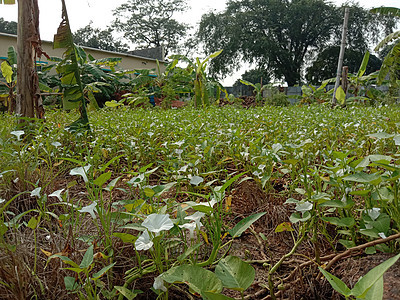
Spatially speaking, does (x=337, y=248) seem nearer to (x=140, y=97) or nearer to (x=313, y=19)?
(x=140, y=97)

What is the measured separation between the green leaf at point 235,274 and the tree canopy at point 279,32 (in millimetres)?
23047

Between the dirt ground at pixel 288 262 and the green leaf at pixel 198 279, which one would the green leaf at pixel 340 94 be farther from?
the green leaf at pixel 198 279

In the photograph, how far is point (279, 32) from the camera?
23.9m

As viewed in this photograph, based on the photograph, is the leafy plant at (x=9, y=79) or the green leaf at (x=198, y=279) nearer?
the green leaf at (x=198, y=279)

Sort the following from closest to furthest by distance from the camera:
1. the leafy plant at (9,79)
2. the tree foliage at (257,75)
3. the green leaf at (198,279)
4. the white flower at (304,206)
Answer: the green leaf at (198,279) < the white flower at (304,206) < the leafy plant at (9,79) < the tree foliage at (257,75)

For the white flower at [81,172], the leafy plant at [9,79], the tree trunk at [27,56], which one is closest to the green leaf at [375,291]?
the white flower at [81,172]

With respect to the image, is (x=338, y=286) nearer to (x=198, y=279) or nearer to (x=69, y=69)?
(x=198, y=279)

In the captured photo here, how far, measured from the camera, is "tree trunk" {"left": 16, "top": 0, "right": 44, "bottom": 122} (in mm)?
3207

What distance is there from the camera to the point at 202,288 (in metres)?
0.71

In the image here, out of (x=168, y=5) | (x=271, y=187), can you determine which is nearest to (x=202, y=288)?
(x=271, y=187)

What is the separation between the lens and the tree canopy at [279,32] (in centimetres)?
2236

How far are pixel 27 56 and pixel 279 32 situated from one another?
917 inches

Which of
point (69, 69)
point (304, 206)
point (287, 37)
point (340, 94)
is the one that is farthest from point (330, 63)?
point (304, 206)

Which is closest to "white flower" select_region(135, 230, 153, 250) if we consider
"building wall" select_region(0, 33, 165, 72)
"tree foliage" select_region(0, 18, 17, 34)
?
"building wall" select_region(0, 33, 165, 72)
